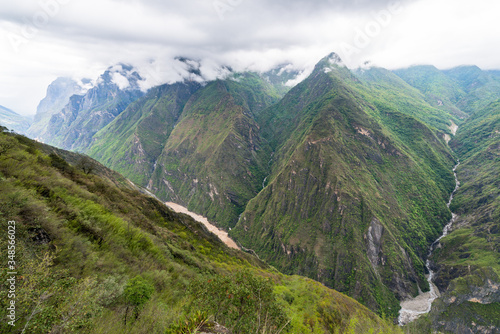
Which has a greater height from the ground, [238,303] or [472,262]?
[238,303]

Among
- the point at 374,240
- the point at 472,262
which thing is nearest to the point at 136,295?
the point at 374,240

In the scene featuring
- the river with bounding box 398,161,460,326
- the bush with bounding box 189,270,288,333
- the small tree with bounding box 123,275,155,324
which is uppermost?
the small tree with bounding box 123,275,155,324

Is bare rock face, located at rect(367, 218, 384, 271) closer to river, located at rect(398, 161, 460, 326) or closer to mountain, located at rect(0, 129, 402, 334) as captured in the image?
river, located at rect(398, 161, 460, 326)

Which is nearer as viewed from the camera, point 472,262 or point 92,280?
point 92,280

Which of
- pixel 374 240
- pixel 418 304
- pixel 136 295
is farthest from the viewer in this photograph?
pixel 374 240

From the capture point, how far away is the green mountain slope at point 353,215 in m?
125

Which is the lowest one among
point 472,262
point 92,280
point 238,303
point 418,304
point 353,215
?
point 418,304

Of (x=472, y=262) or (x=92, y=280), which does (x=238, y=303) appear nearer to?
(x=92, y=280)

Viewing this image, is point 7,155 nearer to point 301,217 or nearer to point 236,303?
point 236,303

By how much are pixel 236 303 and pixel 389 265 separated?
150872 millimetres

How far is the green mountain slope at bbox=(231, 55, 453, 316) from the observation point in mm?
125250

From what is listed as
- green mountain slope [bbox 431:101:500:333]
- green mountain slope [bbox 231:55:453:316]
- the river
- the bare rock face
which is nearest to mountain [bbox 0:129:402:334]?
green mountain slope [bbox 431:101:500:333]

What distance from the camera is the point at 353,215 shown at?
141875 mm

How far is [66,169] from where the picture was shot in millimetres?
32625
